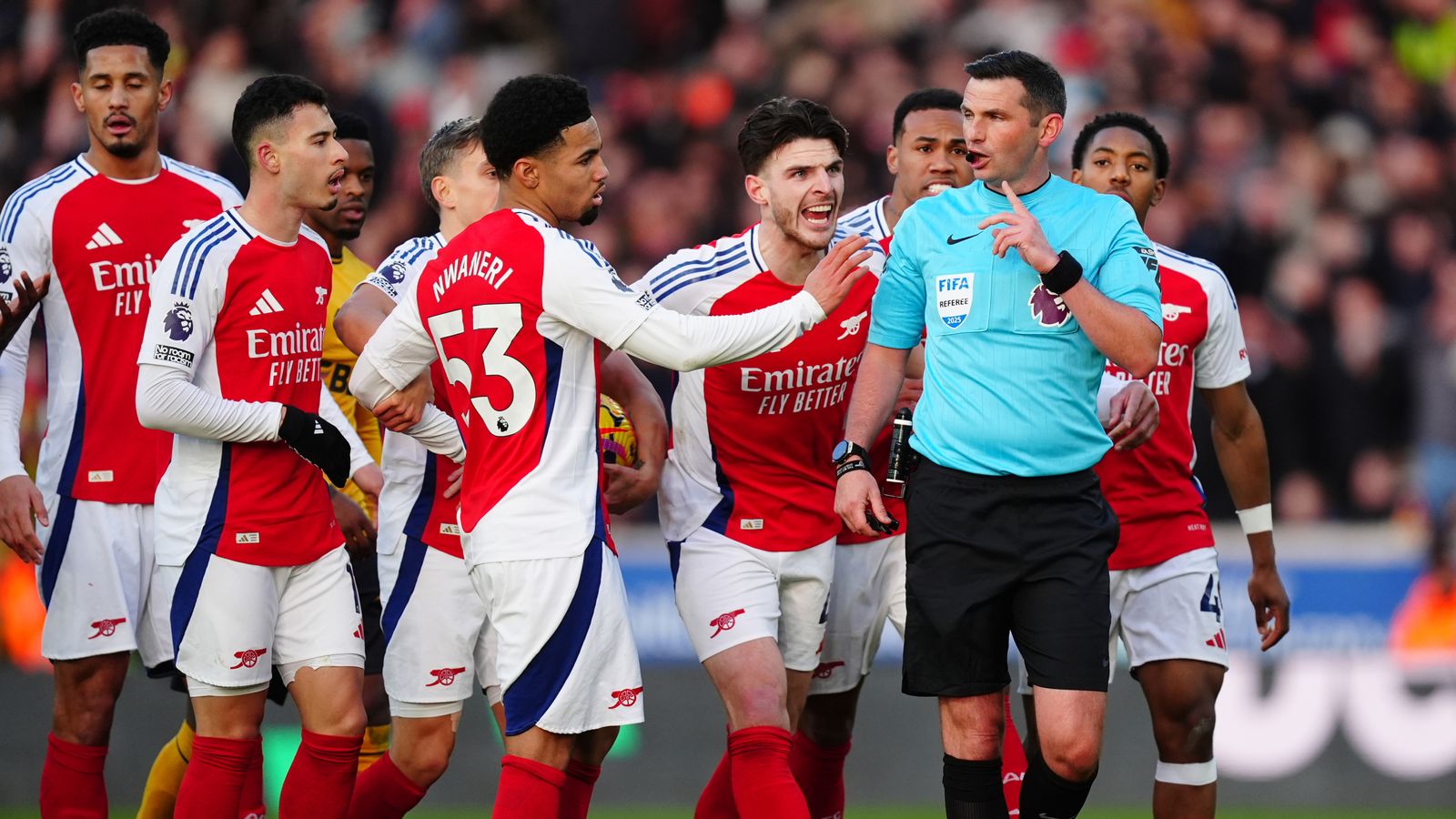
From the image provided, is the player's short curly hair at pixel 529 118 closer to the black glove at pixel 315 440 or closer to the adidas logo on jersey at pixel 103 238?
the black glove at pixel 315 440

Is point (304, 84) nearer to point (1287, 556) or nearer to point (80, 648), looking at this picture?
point (80, 648)

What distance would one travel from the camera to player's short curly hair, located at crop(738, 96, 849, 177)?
19.8 feet

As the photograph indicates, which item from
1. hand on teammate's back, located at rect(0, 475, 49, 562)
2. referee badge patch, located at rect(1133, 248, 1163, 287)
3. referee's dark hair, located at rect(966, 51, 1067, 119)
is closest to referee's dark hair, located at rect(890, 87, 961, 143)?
referee's dark hair, located at rect(966, 51, 1067, 119)

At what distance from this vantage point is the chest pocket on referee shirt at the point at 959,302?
17.9 feet

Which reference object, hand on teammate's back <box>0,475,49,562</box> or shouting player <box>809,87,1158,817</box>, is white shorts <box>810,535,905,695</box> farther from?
hand on teammate's back <box>0,475,49,562</box>

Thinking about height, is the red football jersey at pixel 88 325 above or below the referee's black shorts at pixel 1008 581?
above

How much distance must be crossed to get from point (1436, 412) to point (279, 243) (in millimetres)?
7903

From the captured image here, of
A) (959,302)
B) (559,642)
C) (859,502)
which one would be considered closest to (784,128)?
(959,302)

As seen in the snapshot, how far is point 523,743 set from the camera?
17.1 ft

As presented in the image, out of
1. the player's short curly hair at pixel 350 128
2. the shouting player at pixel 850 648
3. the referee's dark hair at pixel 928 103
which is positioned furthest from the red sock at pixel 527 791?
the player's short curly hair at pixel 350 128

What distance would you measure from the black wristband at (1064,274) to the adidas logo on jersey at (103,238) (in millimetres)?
3455

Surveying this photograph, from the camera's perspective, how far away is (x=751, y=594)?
6.04 meters

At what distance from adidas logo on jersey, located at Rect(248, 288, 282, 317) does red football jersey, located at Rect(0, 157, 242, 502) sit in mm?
892

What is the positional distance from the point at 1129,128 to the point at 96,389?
400 centimetres
